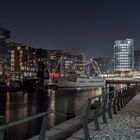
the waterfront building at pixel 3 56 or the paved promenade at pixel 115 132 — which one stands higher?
the waterfront building at pixel 3 56

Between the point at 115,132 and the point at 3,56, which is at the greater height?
the point at 3,56

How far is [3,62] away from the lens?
173875mm

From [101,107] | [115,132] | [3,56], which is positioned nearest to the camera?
[115,132]

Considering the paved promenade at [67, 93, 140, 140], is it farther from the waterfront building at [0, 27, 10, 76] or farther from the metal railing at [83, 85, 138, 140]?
the waterfront building at [0, 27, 10, 76]

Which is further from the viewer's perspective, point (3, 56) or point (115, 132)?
point (3, 56)

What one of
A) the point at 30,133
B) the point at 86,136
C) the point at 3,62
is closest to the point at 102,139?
the point at 86,136

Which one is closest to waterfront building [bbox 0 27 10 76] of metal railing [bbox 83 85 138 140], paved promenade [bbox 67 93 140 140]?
metal railing [bbox 83 85 138 140]

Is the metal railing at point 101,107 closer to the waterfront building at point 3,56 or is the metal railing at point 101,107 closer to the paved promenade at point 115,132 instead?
the paved promenade at point 115,132

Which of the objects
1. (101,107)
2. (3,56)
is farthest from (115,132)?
(3,56)

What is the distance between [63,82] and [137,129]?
168863 millimetres

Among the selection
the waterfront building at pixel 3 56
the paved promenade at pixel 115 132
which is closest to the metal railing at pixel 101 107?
the paved promenade at pixel 115 132

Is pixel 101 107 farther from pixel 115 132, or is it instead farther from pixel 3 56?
pixel 3 56

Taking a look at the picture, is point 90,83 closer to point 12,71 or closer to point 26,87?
point 12,71

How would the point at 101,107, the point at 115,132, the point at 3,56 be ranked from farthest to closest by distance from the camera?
the point at 3,56 < the point at 101,107 < the point at 115,132
